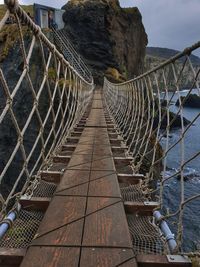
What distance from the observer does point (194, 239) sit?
45.3 feet

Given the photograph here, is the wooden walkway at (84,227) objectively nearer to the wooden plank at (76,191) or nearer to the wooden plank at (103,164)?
the wooden plank at (76,191)

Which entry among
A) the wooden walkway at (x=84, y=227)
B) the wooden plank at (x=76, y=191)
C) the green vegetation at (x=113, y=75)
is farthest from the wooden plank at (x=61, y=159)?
the green vegetation at (x=113, y=75)

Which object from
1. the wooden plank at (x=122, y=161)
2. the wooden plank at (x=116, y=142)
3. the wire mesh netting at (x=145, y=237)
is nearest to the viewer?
the wire mesh netting at (x=145, y=237)

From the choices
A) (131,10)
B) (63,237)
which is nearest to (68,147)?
(63,237)

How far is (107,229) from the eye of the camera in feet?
6.12

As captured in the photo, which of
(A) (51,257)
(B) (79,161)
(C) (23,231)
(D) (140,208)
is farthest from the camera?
(B) (79,161)

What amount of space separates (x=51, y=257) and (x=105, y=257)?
0.89 ft

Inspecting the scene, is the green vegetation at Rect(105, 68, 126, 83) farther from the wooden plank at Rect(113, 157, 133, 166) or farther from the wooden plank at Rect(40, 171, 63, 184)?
the wooden plank at Rect(40, 171, 63, 184)

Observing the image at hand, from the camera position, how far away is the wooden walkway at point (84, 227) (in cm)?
157

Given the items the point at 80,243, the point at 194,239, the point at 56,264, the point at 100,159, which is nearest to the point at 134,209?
the point at 80,243

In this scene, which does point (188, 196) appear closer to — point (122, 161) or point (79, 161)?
point (122, 161)

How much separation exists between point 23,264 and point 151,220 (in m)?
1.06

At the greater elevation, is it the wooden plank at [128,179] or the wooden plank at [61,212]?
the wooden plank at [61,212]

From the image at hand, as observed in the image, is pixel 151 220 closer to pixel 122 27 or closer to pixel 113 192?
pixel 113 192
